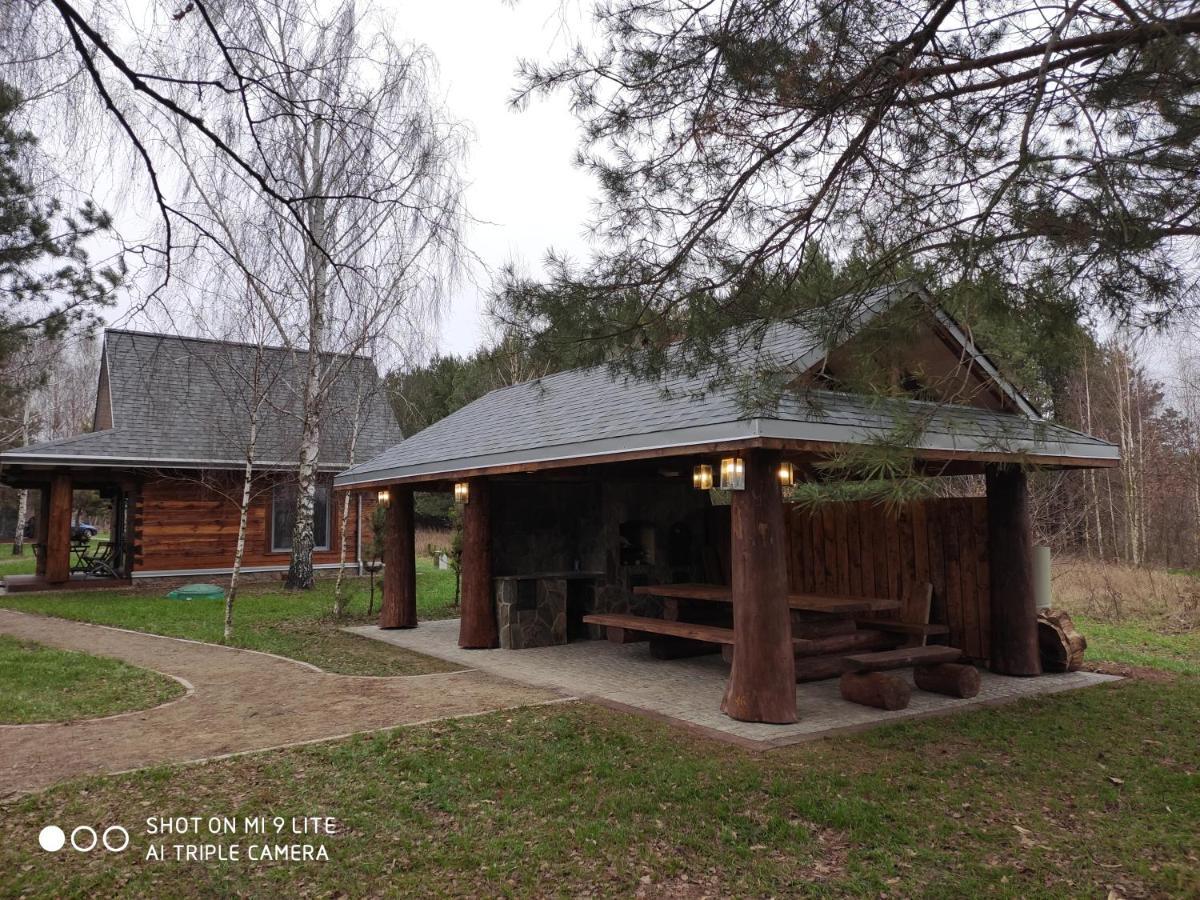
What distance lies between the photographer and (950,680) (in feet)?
25.0

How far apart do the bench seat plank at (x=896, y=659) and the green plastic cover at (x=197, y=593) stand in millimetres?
12678

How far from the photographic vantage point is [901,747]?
Result: 6023mm

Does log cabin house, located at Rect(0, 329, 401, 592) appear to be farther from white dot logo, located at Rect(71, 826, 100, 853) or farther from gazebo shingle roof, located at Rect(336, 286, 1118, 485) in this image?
→ white dot logo, located at Rect(71, 826, 100, 853)

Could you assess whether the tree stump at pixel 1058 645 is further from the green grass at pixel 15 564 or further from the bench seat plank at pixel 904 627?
the green grass at pixel 15 564

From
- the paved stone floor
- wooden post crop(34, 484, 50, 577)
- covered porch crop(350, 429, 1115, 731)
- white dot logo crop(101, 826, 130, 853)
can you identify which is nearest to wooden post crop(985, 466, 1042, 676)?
covered porch crop(350, 429, 1115, 731)

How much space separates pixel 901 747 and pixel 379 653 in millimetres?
6507

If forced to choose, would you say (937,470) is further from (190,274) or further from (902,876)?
(190,274)

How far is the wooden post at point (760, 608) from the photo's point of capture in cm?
657

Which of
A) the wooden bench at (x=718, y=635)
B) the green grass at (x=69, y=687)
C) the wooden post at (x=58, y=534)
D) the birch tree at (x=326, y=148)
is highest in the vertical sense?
the birch tree at (x=326, y=148)

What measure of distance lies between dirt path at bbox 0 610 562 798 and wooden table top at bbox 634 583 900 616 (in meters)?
2.32

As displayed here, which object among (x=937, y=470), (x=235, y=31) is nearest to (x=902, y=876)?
(x=235, y=31)

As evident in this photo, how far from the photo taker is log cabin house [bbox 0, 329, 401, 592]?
672 inches

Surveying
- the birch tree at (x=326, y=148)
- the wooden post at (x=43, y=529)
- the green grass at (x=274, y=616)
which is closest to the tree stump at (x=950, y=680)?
the green grass at (x=274, y=616)

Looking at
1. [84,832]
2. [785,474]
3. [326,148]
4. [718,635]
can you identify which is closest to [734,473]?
[785,474]
